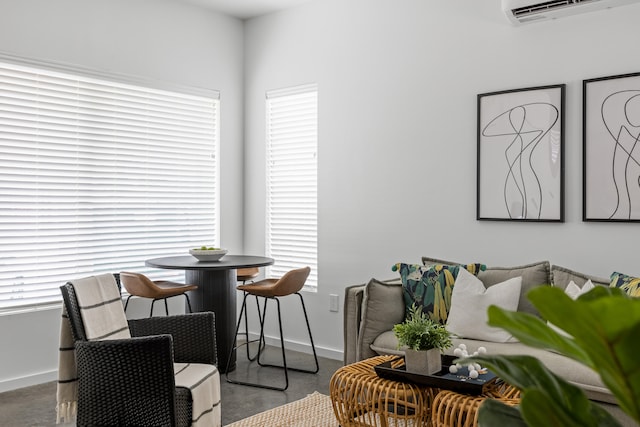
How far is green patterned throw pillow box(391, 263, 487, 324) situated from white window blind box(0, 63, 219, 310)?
228 cm

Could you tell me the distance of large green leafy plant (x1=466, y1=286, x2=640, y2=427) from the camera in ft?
1.85

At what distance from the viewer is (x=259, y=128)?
548 centimetres

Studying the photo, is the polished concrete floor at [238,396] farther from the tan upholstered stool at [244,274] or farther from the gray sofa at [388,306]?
the tan upholstered stool at [244,274]

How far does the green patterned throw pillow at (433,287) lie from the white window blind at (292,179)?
1485 mm

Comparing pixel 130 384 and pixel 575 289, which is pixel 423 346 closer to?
pixel 575 289

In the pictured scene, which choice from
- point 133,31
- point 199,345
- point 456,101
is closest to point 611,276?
point 456,101

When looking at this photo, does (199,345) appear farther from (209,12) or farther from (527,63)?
(209,12)

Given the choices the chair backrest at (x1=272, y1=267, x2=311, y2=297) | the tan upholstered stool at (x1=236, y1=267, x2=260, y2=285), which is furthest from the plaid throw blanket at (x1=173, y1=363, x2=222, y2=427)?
the tan upholstered stool at (x1=236, y1=267, x2=260, y2=285)

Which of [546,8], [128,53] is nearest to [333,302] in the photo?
Result: [128,53]

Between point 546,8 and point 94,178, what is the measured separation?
131 inches

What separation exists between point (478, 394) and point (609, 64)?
2179 millimetres

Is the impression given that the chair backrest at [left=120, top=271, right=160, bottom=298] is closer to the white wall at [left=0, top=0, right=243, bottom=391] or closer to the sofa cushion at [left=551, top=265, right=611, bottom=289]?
the white wall at [left=0, top=0, right=243, bottom=391]

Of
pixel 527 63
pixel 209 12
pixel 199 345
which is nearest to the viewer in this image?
pixel 199 345

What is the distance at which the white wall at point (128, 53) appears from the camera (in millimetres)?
4020
